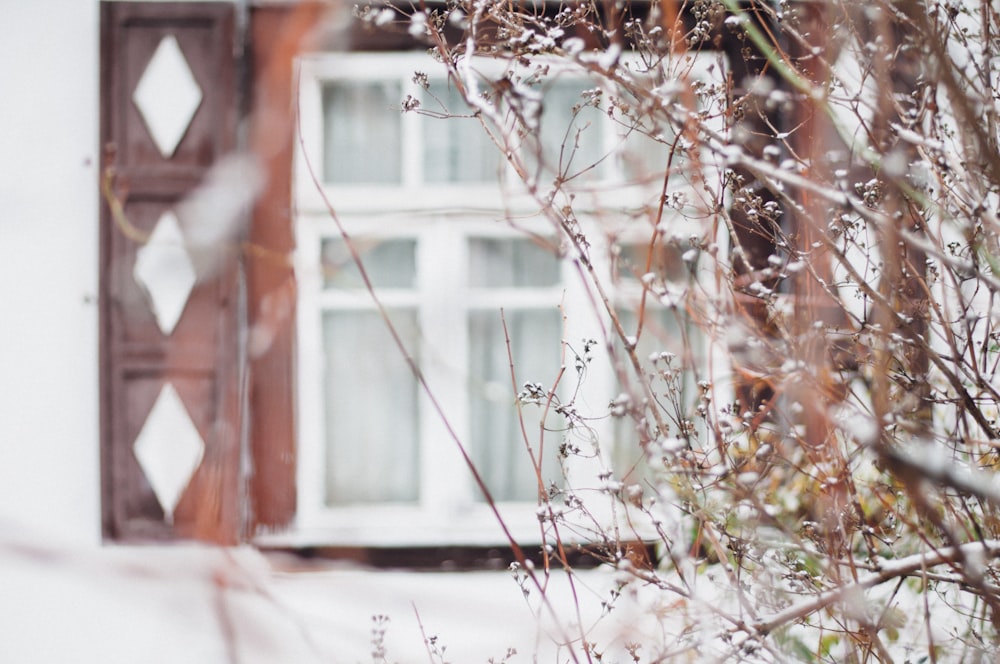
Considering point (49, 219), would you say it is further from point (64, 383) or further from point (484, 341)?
point (484, 341)

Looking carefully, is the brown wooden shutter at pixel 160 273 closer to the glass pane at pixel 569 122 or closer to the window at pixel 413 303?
the window at pixel 413 303

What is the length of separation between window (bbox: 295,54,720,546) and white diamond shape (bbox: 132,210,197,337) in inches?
12.3

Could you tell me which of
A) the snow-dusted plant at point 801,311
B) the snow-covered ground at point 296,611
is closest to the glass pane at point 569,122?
the snow-dusted plant at point 801,311

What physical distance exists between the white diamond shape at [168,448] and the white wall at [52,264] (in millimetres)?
171

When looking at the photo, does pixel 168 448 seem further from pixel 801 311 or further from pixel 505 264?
pixel 801 311

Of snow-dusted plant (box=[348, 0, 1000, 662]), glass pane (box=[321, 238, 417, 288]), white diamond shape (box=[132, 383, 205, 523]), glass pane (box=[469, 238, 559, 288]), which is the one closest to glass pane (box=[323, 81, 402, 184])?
glass pane (box=[321, 238, 417, 288])

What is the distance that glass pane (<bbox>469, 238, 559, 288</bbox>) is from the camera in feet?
6.73

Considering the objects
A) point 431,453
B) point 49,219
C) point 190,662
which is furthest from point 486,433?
point 49,219

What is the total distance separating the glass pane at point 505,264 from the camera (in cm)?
205

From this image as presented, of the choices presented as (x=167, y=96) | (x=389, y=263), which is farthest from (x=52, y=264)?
(x=389, y=263)

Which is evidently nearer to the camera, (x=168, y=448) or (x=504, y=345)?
(x=168, y=448)

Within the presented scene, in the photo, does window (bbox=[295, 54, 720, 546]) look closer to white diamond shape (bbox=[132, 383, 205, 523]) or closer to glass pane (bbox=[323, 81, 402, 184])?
glass pane (bbox=[323, 81, 402, 184])

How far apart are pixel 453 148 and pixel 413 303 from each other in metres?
0.47

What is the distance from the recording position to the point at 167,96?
76.6 inches
